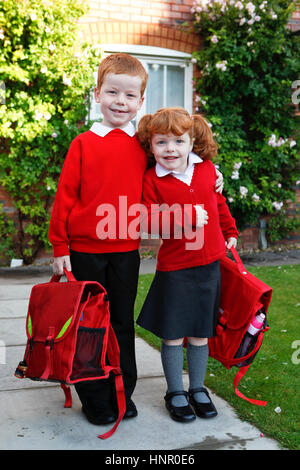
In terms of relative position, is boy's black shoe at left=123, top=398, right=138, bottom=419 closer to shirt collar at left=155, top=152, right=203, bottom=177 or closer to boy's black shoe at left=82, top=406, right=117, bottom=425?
boy's black shoe at left=82, top=406, right=117, bottom=425

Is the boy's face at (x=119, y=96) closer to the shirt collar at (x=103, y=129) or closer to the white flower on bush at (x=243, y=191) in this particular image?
the shirt collar at (x=103, y=129)

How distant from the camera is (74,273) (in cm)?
222

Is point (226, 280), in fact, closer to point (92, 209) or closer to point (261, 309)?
point (261, 309)

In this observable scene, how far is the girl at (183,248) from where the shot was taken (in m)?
2.16

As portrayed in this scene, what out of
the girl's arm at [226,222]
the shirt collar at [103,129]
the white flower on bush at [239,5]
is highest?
the white flower on bush at [239,5]

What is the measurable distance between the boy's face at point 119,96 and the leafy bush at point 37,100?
3487mm

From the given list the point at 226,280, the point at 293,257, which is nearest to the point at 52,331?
the point at 226,280

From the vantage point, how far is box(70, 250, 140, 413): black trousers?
7.14 ft

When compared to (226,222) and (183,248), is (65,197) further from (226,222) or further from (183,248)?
(226,222)

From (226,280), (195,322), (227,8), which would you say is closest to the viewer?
(195,322)

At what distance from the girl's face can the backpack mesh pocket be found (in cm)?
77

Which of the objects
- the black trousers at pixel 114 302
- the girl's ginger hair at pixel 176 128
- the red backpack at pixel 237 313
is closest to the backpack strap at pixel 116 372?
the black trousers at pixel 114 302

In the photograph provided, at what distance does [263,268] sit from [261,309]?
3345mm
